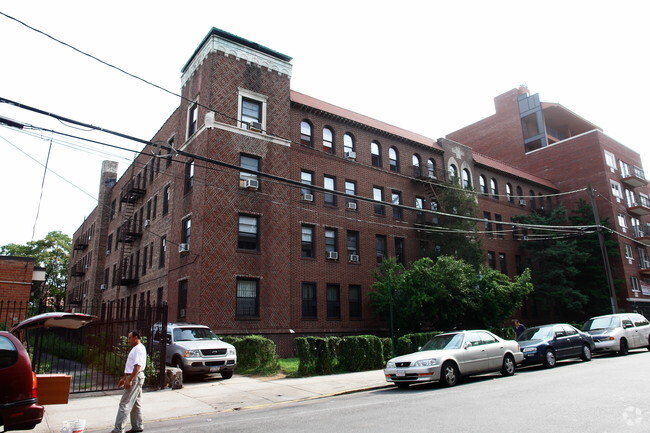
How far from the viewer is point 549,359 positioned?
1570 cm

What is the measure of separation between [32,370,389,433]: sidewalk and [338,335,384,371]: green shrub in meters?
0.72

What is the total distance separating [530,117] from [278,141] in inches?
1424

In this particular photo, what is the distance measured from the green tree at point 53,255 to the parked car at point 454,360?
187ft

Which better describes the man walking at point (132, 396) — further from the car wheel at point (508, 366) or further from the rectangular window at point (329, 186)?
the rectangular window at point (329, 186)

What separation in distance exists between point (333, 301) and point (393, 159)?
11025 millimetres

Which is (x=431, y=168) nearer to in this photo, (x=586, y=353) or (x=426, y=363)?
(x=586, y=353)

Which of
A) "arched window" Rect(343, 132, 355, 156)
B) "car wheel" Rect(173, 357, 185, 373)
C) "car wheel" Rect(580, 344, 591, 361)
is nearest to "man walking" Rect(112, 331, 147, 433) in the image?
"car wheel" Rect(173, 357, 185, 373)

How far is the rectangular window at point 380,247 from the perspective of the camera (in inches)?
1120

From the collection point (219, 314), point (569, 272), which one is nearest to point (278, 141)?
point (219, 314)

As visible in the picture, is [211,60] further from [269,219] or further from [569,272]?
[569,272]

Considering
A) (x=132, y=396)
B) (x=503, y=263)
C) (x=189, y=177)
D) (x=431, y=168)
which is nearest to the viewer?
(x=132, y=396)

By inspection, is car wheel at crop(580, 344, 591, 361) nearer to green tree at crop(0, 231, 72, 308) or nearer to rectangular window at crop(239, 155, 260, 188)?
rectangular window at crop(239, 155, 260, 188)

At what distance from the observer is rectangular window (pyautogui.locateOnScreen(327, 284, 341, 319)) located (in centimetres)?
2542

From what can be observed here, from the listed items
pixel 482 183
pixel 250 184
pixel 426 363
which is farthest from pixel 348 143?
pixel 426 363
